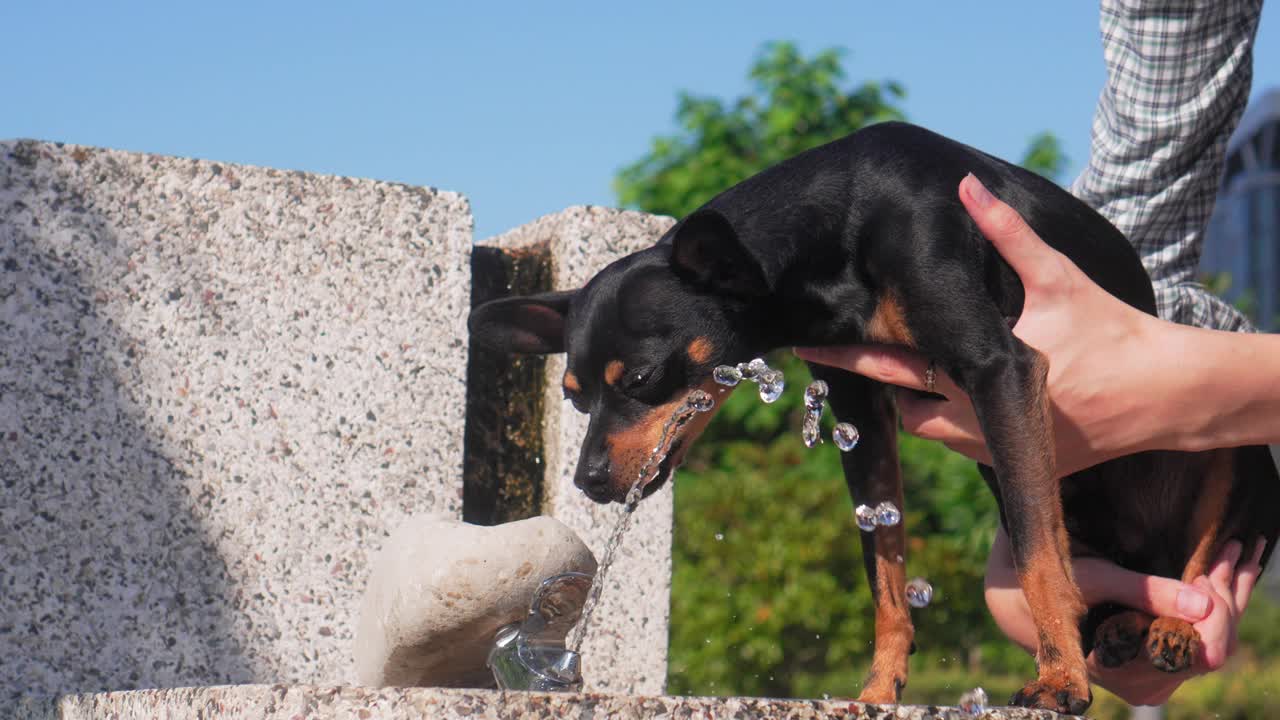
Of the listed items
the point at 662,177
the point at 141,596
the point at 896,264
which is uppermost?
the point at 662,177

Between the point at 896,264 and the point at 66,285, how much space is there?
6.57 ft

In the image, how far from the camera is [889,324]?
9.23 feet

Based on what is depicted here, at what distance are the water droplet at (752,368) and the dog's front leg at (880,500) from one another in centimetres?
34

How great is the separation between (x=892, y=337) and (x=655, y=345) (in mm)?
529

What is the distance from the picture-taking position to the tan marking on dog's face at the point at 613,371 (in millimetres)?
2963

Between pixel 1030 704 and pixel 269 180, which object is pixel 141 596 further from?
pixel 1030 704

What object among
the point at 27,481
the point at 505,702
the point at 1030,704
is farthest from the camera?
the point at 27,481

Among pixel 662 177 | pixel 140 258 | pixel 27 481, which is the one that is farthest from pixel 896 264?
pixel 662 177

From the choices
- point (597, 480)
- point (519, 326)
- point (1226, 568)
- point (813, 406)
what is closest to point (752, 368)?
point (813, 406)

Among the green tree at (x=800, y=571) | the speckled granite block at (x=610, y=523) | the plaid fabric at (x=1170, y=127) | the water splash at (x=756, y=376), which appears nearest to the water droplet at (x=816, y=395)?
the water splash at (x=756, y=376)

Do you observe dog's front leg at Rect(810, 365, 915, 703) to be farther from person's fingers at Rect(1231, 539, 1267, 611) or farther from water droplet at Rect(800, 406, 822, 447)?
person's fingers at Rect(1231, 539, 1267, 611)

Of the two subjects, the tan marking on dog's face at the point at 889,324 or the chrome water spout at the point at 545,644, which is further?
the tan marking on dog's face at the point at 889,324

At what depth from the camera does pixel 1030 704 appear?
2.34 m

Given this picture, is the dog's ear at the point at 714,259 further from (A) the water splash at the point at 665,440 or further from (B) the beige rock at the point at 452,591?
(B) the beige rock at the point at 452,591
